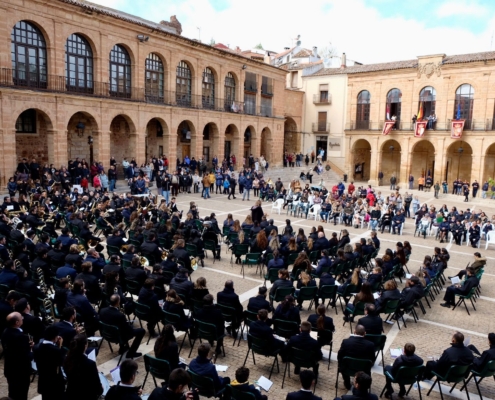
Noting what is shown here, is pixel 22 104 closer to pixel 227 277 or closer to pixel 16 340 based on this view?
pixel 227 277

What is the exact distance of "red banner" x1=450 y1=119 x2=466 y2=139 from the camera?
3859 centimetres

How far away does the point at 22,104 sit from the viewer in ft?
78.4

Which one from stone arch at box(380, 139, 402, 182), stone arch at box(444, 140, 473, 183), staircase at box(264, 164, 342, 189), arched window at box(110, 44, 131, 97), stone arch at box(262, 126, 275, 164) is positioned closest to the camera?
arched window at box(110, 44, 131, 97)

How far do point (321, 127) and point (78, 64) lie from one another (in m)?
28.5

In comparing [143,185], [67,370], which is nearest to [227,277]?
[67,370]

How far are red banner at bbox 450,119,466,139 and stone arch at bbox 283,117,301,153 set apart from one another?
16528mm

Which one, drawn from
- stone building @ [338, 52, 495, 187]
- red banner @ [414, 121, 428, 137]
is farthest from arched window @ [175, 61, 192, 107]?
red banner @ [414, 121, 428, 137]

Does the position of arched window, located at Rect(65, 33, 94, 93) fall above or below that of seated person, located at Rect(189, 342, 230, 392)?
above

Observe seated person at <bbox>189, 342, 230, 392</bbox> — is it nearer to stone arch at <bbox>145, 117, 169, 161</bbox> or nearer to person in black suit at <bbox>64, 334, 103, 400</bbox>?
person in black suit at <bbox>64, 334, 103, 400</bbox>

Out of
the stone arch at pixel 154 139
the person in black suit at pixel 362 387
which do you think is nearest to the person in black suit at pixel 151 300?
the person in black suit at pixel 362 387

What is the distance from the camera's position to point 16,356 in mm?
6043

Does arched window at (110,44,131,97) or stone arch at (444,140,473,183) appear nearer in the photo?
arched window at (110,44,131,97)

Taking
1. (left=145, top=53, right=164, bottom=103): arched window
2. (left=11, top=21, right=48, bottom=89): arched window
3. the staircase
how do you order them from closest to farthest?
(left=11, top=21, right=48, bottom=89): arched window
(left=145, top=53, right=164, bottom=103): arched window
the staircase

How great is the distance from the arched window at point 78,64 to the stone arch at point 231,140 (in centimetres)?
1530
